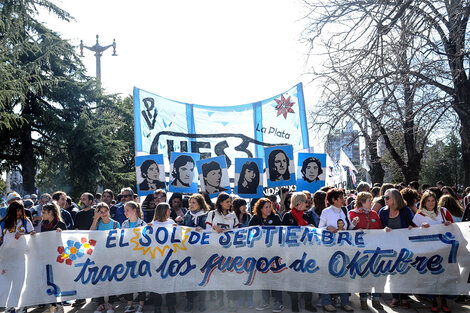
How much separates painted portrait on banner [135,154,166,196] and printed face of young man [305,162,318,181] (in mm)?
2923

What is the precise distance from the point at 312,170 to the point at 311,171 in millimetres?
29

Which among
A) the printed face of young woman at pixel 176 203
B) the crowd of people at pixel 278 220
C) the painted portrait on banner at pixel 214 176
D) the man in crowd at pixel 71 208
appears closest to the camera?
the crowd of people at pixel 278 220

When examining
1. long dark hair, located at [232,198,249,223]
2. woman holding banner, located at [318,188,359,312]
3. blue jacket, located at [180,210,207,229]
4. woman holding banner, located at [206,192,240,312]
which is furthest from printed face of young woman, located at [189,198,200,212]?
woman holding banner, located at [318,188,359,312]

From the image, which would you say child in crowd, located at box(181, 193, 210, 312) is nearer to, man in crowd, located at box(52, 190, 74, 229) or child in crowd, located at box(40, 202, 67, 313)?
child in crowd, located at box(40, 202, 67, 313)

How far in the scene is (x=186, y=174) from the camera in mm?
9766

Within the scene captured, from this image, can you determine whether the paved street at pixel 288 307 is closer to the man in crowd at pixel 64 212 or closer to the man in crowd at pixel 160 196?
the man in crowd at pixel 64 212

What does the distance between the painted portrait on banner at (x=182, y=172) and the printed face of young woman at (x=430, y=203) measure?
4.63 m

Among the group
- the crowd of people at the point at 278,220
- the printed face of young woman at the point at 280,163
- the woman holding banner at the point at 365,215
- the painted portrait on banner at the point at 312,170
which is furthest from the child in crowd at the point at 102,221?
the painted portrait on banner at the point at 312,170

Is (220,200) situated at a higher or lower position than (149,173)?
lower

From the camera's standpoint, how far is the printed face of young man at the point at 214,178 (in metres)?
9.54

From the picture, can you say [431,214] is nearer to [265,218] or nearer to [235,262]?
[265,218]

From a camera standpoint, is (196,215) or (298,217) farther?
(196,215)

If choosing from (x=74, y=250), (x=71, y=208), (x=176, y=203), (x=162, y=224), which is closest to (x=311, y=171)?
(x=176, y=203)

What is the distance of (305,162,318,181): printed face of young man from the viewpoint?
33.1 ft
